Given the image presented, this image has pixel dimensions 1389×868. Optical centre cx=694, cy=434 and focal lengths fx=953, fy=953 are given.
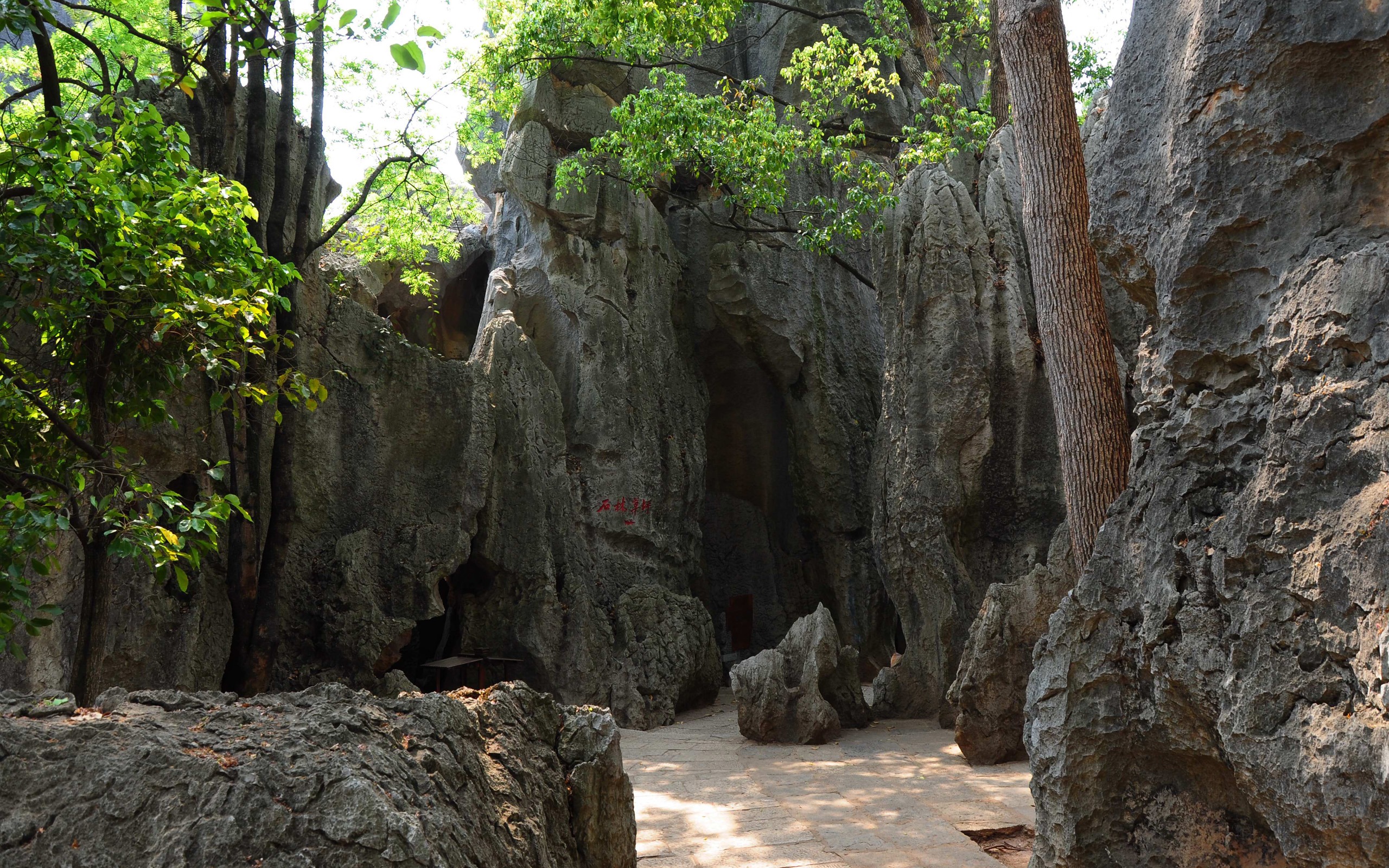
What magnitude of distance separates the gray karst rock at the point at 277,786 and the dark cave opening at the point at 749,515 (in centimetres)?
1147

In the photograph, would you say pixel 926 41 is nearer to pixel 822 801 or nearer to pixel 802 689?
pixel 802 689

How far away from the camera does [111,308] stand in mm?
4582

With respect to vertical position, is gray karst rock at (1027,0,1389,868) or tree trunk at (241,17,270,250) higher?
tree trunk at (241,17,270,250)

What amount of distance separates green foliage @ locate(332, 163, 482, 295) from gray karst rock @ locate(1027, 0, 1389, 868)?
811 cm

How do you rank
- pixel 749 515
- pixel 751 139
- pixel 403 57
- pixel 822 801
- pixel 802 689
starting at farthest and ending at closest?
1. pixel 749 515
2. pixel 751 139
3. pixel 802 689
4. pixel 822 801
5. pixel 403 57

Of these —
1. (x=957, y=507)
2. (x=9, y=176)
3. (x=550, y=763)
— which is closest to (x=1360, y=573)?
(x=550, y=763)

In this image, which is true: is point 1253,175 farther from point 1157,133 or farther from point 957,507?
point 957,507

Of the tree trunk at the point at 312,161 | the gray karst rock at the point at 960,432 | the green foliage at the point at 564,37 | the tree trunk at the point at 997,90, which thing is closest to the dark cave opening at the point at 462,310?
the green foliage at the point at 564,37

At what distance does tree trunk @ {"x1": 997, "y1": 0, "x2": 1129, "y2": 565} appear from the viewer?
21.4 feet

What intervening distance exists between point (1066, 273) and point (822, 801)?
3.99 metres

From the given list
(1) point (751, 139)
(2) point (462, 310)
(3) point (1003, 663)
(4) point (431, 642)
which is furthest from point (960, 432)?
(2) point (462, 310)

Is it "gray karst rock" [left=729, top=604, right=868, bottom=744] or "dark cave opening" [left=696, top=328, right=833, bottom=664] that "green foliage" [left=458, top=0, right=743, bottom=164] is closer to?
"dark cave opening" [left=696, top=328, right=833, bottom=664]

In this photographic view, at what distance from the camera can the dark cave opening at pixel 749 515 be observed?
15.0m

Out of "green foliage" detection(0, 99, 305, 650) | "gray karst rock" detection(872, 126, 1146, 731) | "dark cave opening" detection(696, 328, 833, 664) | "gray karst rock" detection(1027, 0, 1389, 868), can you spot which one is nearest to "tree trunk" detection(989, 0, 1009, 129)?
"gray karst rock" detection(872, 126, 1146, 731)
